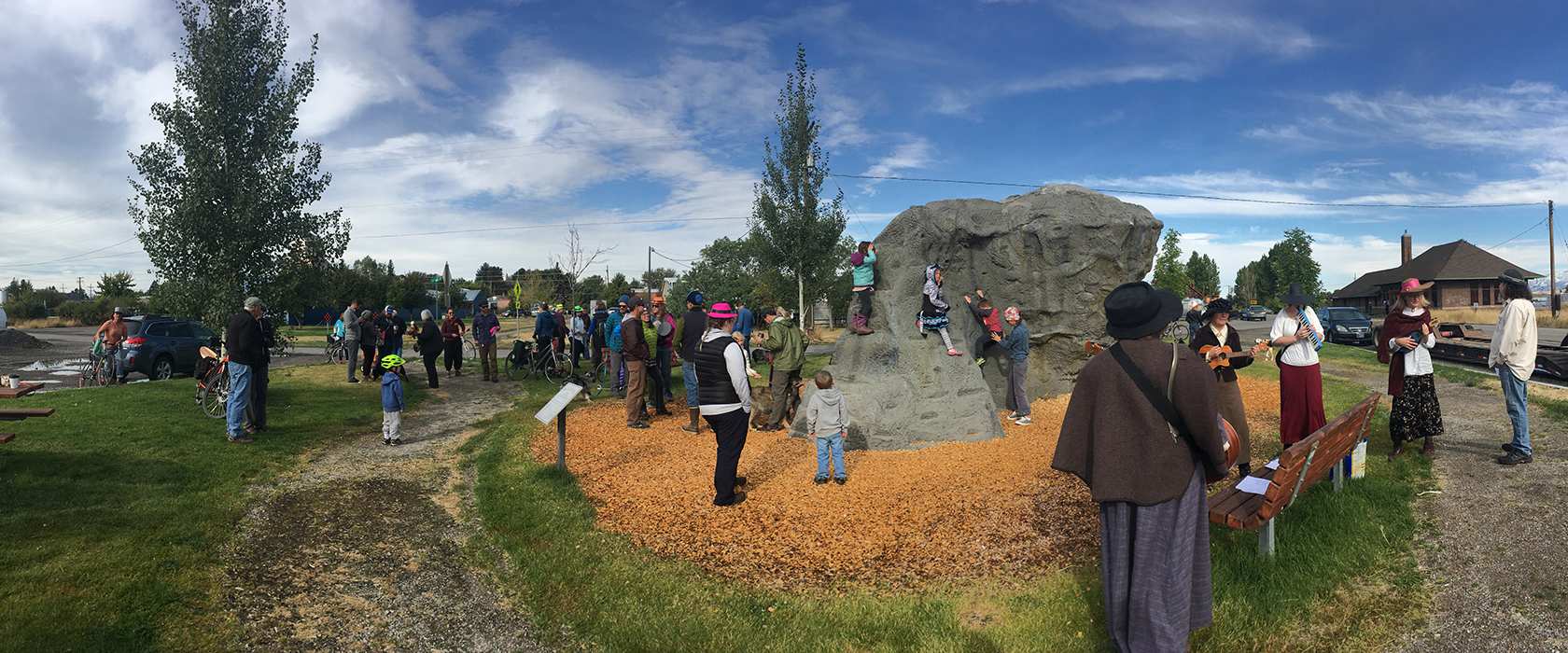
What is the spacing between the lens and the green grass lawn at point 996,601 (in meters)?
4.06

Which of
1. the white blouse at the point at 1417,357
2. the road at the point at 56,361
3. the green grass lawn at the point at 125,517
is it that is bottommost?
the green grass lawn at the point at 125,517

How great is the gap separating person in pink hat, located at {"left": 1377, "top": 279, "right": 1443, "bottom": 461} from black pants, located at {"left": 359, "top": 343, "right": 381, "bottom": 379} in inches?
650

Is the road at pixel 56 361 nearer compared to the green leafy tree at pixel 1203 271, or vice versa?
the road at pixel 56 361

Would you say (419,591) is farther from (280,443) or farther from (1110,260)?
(1110,260)

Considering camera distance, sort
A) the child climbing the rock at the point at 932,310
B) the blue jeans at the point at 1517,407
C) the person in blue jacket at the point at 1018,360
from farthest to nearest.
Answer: the person in blue jacket at the point at 1018,360, the child climbing the rock at the point at 932,310, the blue jeans at the point at 1517,407

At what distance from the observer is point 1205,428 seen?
10.4 ft

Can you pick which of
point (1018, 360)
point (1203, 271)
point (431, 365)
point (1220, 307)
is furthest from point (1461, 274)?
point (431, 365)

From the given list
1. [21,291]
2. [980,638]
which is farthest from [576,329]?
[21,291]

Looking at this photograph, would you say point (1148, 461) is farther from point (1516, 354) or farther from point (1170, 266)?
point (1170, 266)

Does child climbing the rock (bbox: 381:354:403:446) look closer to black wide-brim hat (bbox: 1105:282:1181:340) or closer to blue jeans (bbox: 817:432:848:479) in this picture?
blue jeans (bbox: 817:432:848:479)

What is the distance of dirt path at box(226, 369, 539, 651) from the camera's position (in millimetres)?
4406

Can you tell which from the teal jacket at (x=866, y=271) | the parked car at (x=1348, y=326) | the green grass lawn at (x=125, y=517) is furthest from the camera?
the parked car at (x=1348, y=326)

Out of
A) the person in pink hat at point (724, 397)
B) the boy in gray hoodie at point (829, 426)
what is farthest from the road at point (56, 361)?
the boy in gray hoodie at point (829, 426)

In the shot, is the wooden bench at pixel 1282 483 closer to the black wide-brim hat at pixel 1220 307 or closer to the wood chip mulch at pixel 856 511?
the wood chip mulch at pixel 856 511
